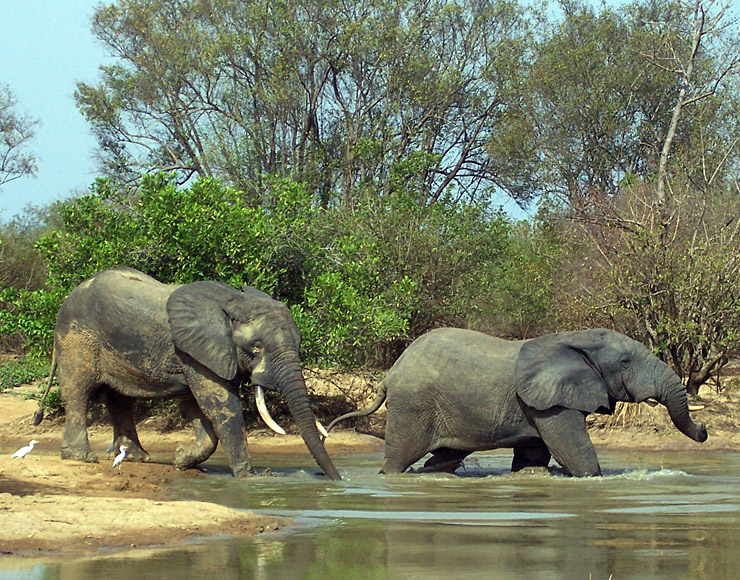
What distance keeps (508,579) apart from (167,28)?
2945cm

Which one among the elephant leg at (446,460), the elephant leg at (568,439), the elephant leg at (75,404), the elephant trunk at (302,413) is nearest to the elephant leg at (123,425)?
the elephant leg at (75,404)

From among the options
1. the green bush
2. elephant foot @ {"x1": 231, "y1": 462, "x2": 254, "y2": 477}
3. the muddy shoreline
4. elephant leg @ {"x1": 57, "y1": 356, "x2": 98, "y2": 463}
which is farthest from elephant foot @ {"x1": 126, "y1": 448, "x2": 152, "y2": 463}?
the green bush

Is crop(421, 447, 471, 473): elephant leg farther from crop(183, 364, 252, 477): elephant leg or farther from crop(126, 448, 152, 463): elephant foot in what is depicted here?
crop(126, 448, 152, 463): elephant foot

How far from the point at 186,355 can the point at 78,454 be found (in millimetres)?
1811

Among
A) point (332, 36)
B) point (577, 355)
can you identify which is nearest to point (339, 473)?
point (577, 355)

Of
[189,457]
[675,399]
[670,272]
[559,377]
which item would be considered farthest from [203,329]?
[670,272]

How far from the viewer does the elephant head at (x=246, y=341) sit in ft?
44.1

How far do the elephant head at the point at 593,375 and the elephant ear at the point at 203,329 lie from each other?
128 inches

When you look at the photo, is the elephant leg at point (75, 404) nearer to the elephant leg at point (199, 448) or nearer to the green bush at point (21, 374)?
the elephant leg at point (199, 448)

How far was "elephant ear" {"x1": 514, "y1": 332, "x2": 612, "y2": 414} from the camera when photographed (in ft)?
44.6

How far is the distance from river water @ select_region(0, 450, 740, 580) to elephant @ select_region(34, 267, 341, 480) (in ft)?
2.39

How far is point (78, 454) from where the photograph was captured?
14258 millimetres

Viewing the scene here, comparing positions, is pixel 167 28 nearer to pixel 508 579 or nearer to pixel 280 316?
pixel 280 316

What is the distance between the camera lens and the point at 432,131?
35594 millimetres
